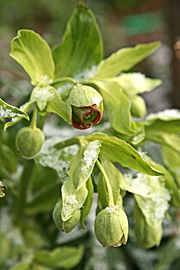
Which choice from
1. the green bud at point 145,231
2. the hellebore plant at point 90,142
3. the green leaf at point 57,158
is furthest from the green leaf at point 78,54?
the green bud at point 145,231

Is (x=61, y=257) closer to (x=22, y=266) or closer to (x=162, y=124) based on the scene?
(x=22, y=266)

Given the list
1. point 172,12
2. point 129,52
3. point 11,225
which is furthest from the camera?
point 172,12

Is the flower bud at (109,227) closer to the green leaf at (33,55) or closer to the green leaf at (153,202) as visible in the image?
the green leaf at (153,202)

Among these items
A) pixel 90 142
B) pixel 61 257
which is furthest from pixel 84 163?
pixel 61 257

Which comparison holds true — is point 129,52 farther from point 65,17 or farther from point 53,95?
point 65,17

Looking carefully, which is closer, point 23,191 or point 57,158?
point 57,158

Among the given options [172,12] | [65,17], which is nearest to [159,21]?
[65,17]
